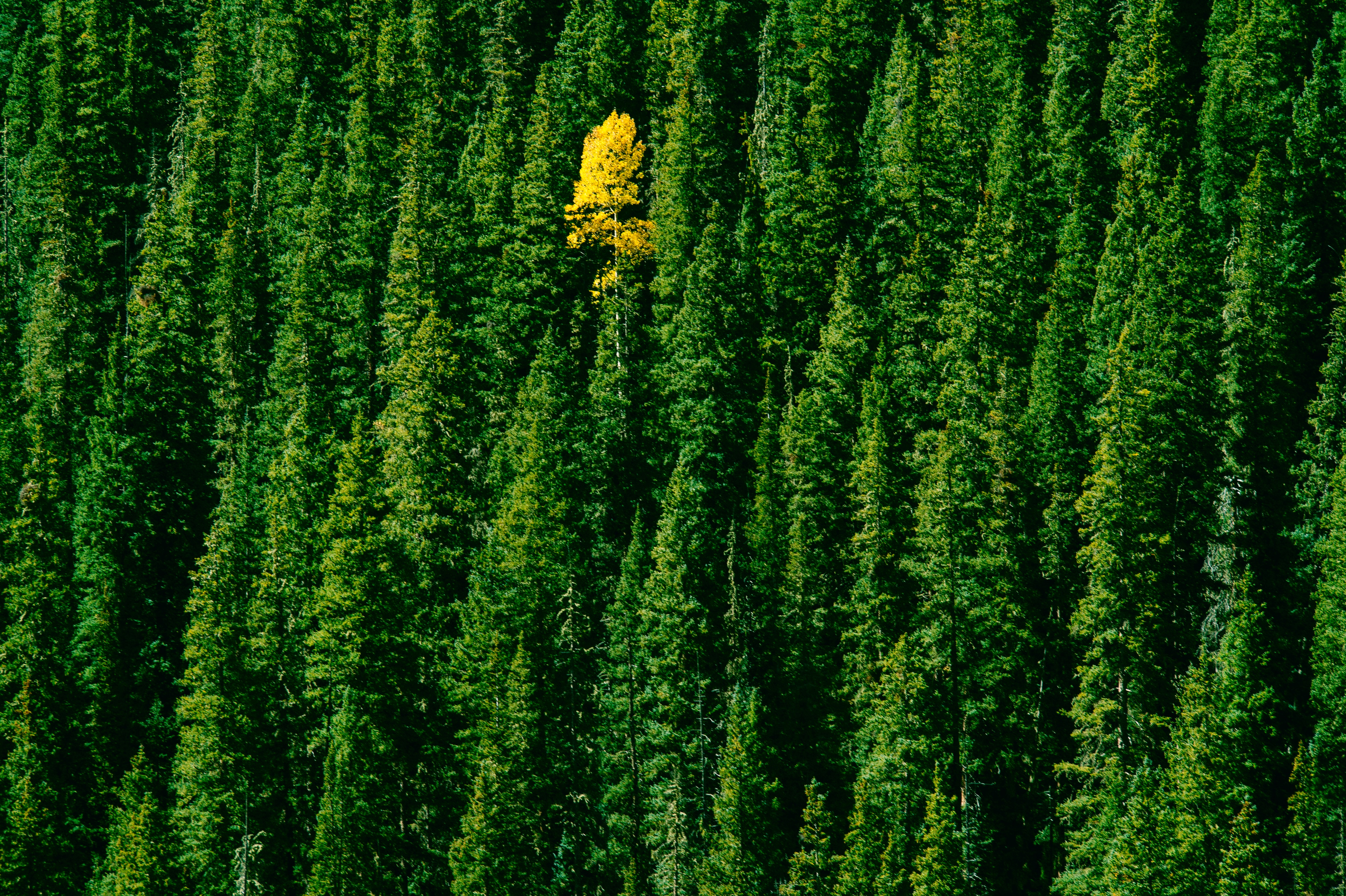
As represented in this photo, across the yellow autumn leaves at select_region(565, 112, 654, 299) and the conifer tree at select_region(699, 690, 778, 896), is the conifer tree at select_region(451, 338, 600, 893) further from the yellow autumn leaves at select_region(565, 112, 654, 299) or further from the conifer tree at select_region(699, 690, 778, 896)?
the yellow autumn leaves at select_region(565, 112, 654, 299)

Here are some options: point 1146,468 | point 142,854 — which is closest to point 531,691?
point 142,854

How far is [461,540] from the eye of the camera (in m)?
52.7

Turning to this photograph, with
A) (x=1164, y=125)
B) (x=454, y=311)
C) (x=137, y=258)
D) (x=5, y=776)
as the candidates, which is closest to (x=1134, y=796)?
(x=1164, y=125)

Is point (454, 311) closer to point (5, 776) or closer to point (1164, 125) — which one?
point (5, 776)

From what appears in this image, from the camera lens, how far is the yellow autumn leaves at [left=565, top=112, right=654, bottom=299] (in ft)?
211

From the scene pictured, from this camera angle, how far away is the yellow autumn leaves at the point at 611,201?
2534 inches

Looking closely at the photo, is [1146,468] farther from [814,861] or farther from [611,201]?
[611,201]

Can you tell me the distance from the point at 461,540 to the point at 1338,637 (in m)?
28.6

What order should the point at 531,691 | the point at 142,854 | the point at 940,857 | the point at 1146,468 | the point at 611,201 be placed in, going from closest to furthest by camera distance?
1. the point at 940,857
2. the point at 1146,468
3. the point at 142,854
4. the point at 531,691
5. the point at 611,201

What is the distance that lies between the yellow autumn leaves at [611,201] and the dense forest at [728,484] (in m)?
0.24

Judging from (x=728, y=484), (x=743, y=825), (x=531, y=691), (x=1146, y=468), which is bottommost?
(x=743, y=825)

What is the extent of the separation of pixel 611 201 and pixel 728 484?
52.8 ft

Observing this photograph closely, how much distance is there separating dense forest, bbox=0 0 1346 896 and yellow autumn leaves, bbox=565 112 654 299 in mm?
244

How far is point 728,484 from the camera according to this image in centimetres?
5600
